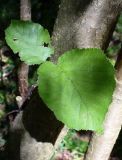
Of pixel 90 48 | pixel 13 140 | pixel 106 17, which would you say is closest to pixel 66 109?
pixel 90 48

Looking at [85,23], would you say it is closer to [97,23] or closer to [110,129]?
[97,23]

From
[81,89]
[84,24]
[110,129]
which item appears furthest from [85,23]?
[110,129]

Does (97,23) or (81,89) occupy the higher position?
(97,23)

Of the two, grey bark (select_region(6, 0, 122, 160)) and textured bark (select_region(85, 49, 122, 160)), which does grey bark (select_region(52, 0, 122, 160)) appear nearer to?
grey bark (select_region(6, 0, 122, 160))

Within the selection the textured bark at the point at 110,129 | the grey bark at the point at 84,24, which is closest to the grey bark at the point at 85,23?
the grey bark at the point at 84,24

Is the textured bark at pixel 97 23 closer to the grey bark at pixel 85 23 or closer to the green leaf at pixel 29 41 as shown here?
the grey bark at pixel 85 23

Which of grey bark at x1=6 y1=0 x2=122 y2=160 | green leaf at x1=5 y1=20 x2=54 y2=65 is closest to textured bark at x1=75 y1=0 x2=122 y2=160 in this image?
grey bark at x1=6 y1=0 x2=122 y2=160
